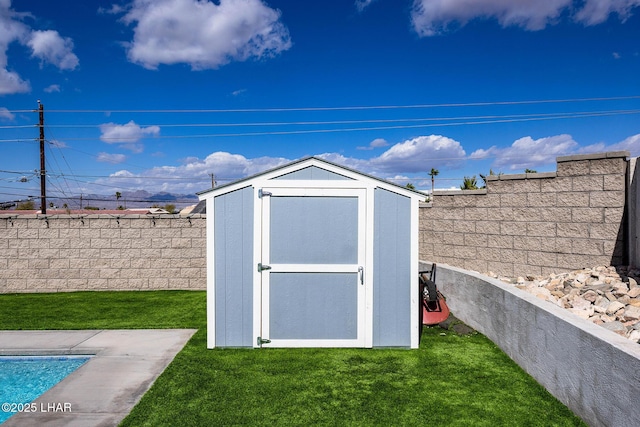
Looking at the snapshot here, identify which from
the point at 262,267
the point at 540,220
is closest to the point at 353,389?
the point at 262,267

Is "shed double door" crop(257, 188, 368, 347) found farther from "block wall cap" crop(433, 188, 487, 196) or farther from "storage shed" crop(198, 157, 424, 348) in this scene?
"block wall cap" crop(433, 188, 487, 196)

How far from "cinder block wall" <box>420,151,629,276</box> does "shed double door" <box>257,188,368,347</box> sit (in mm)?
3080

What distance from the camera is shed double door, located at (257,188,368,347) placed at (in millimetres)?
5363

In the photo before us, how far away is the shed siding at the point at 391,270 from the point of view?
17.6 ft

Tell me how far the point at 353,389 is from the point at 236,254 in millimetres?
2256

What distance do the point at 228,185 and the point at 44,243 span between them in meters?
6.63

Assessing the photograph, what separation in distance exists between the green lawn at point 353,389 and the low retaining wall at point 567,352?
0.57ft

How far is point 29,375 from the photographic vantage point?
4.96 m

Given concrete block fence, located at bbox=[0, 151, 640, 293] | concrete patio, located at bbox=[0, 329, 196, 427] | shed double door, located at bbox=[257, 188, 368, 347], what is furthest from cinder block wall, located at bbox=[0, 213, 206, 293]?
shed double door, located at bbox=[257, 188, 368, 347]

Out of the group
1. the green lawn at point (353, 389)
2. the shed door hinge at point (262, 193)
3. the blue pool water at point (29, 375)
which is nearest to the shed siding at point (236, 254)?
the shed door hinge at point (262, 193)

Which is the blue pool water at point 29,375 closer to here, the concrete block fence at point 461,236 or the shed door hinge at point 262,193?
the shed door hinge at point 262,193

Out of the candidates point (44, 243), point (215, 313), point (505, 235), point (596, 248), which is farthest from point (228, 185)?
point (44, 243)

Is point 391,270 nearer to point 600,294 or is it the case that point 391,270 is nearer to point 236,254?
point 236,254

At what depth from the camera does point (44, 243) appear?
30.9ft
